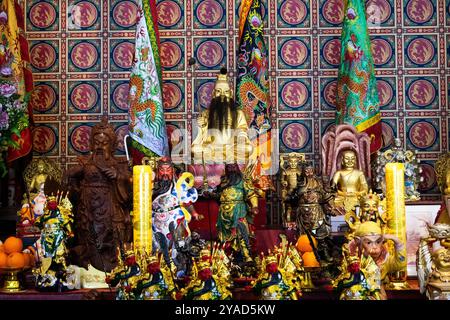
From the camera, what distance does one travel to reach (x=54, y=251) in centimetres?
813

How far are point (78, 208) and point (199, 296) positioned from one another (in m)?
2.49

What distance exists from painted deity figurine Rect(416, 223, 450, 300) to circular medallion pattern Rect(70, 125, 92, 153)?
594 centimetres

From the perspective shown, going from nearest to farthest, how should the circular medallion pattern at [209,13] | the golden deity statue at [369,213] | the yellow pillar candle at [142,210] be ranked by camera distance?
the yellow pillar candle at [142,210]
the golden deity statue at [369,213]
the circular medallion pattern at [209,13]

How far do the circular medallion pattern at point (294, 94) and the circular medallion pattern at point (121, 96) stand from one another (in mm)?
2014

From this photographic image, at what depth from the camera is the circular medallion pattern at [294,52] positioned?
1231 cm

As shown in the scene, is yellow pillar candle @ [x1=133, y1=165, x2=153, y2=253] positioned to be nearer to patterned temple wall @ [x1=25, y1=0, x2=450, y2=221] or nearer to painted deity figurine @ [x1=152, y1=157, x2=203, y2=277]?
painted deity figurine @ [x1=152, y1=157, x2=203, y2=277]

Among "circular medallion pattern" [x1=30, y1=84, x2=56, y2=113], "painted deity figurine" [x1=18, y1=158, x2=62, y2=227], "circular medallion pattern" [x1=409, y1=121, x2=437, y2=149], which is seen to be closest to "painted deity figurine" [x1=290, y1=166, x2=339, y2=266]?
"painted deity figurine" [x1=18, y1=158, x2=62, y2=227]

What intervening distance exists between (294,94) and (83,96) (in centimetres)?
273

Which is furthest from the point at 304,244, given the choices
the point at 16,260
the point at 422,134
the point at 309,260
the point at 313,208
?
the point at 422,134

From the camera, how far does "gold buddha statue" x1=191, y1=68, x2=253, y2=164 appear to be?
34.6ft

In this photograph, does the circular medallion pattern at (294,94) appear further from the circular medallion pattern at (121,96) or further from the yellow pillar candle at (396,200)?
the yellow pillar candle at (396,200)

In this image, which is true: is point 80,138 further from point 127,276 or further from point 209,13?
point 127,276

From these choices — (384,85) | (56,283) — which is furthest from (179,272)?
(384,85)

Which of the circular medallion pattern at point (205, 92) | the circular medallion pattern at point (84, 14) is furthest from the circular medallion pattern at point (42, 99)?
the circular medallion pattern at point (205, 92)
